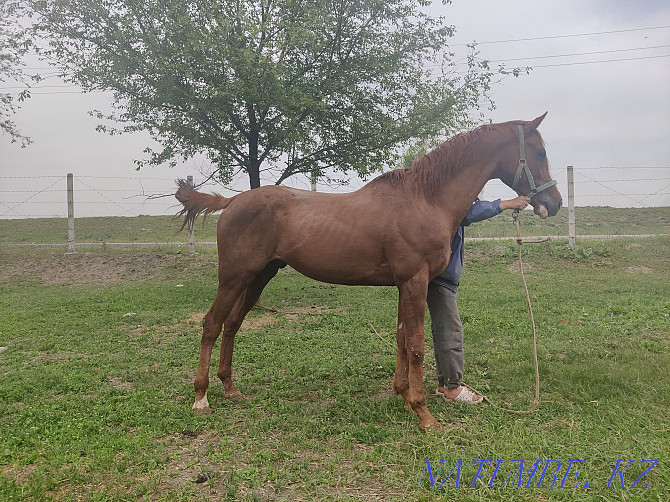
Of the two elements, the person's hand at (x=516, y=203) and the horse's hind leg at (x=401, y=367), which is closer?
the person's hand at (x=516, y=203)

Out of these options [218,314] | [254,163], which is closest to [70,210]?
[254,163]

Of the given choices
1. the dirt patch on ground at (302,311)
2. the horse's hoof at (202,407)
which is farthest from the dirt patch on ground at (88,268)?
the horse's hoof at (202,407)

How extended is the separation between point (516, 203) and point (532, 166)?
1.36 ft

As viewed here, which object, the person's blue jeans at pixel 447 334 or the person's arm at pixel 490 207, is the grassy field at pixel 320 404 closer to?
the person's blue jeans at pixel 447 334

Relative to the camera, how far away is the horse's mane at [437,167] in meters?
3.88

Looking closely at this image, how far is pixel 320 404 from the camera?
4.11 metres

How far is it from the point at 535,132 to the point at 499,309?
4190mm

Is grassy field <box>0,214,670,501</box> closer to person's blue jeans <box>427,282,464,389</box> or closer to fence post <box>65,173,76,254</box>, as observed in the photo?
person's blue jeans <box>427,282,464,389</box>

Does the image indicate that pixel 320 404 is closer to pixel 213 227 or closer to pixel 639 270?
pixel 639 270

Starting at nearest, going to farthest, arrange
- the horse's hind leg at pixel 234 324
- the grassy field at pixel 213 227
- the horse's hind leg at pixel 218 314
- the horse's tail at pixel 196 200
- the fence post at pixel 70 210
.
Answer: the horse's hind leg at pixel 218 314, the horse's hind leg at pixel 234 324, the horse's tail at pixel 196 200, the fence post at pixel 70 210, the grassy field at pixel 213 227

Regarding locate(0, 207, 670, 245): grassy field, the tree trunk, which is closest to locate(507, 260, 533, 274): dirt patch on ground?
locate(0, 207, 670, 245): grassy field

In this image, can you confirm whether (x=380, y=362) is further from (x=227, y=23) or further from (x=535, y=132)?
(x=227, y=23)

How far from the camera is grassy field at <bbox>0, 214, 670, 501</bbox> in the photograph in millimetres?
2727

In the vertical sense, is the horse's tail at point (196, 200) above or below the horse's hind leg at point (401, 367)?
above
